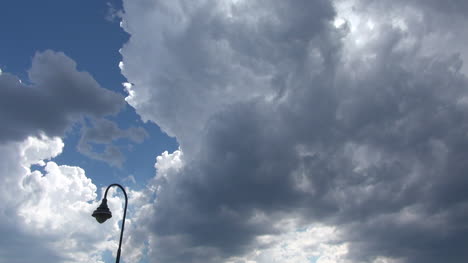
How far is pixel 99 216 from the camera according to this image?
83.0ft

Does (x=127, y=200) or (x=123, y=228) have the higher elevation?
(x=127, y=200)

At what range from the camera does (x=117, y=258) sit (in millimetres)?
23984

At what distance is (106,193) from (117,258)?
4.23 m

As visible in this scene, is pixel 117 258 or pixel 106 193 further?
pixel 106 193

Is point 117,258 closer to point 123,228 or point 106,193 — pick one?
point 123,228

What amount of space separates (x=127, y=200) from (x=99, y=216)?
1879 mm

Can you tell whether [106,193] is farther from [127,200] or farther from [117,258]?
[117,258]

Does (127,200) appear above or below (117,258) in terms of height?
above

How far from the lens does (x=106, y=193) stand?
26.1m

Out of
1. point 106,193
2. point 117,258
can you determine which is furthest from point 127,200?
point 117,258

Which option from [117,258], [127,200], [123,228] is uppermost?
[127,200]

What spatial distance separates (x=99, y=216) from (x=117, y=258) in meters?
2.92

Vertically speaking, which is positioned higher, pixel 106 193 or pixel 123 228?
pixel 106 193

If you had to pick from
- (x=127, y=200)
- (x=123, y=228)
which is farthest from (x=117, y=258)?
(x=127, y=200)
